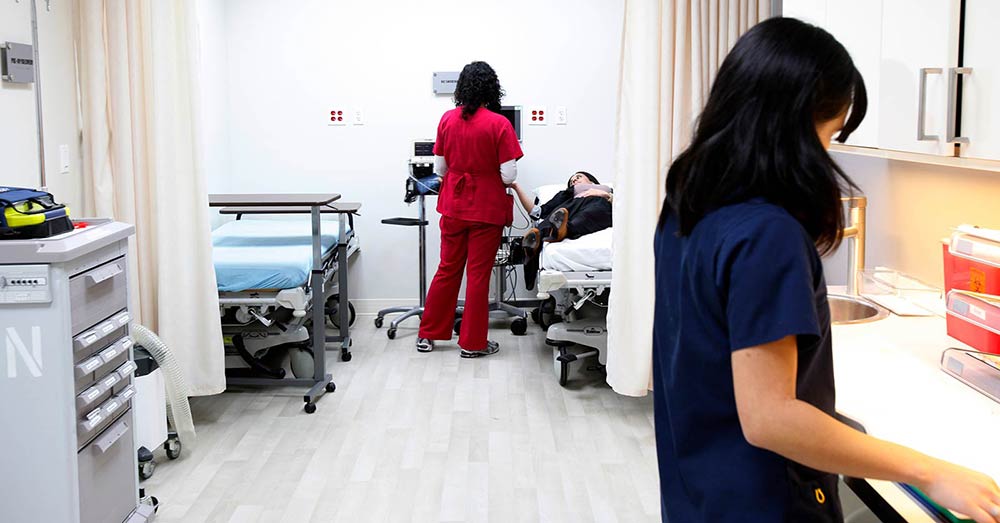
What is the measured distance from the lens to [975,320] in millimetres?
1792

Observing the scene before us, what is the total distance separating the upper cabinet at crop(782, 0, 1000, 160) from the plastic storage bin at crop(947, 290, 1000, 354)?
0.27 m

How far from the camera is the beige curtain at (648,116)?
11.8 feet

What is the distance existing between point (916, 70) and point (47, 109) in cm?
309

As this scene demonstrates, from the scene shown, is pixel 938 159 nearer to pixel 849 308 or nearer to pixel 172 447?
pixel 849 308

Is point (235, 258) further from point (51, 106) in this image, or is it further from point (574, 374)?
point (574, 374)

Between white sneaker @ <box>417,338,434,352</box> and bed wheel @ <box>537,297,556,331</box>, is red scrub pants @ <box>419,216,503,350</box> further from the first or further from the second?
bed wheel @ <box>537,297,556,331</box>

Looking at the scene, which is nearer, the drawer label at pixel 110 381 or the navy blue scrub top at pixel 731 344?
the navy blue scrub top at pixel 731 344

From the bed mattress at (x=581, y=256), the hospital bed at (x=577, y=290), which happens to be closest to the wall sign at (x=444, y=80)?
the hospital bed at (x=577, y=290)

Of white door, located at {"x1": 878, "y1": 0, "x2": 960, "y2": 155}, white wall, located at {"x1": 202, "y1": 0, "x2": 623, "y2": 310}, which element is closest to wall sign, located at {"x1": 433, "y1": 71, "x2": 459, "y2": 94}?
white wall, located at {"x1": 202, "y1": 0, "x2": 623, "y2": 310}

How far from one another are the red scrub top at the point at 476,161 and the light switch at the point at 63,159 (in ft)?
6.99

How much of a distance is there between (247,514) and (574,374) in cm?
223

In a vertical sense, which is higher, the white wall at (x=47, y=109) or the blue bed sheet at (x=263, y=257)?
the white wall at (x=47, y=109)

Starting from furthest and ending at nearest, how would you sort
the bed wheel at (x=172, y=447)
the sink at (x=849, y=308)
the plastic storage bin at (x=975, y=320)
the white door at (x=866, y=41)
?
the bed wheel at (x=172, y=447)
the sink at (x=849, y=308)
the white door at (x=866, y=41)
the plastic storage bin at (x=975, y=320)

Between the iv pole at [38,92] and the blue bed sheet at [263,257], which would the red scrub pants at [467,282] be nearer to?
the blue bed sheet at [263,257]
